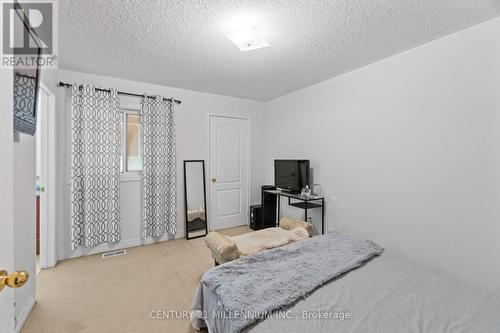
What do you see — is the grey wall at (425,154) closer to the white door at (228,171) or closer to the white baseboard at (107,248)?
the white door at (228,171)

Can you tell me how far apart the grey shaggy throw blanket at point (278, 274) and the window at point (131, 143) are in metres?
2.53

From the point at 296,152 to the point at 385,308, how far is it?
2.87 metres

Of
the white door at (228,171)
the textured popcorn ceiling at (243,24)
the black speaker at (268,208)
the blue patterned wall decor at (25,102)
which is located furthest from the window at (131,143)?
the black speaker at (268,208)

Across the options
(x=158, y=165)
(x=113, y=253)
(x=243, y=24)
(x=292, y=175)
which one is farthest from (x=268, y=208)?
(x=243, y=24)

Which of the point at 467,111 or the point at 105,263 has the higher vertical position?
the point at 467,111

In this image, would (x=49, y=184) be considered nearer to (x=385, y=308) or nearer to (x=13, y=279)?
(x=13, y=279)

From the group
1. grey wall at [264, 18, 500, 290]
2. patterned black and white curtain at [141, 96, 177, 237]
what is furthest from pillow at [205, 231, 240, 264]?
grey wall at [264, 18, 500, 290]

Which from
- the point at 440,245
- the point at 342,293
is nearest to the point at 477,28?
the point at 440,245

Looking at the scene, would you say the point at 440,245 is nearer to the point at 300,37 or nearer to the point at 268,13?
the point at 300,37

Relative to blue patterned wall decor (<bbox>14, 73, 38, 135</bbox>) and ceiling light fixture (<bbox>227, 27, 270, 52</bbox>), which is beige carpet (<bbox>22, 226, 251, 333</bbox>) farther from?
ceiling light fixture (<bbox>227, 27, 270, 52</bbox>)

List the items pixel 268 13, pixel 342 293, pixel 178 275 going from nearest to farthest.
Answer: pixel 342 293
pixel 268 13
pixel 178 275

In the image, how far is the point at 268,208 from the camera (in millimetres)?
4301

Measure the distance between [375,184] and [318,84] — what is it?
1.76m

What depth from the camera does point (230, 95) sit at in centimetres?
427
